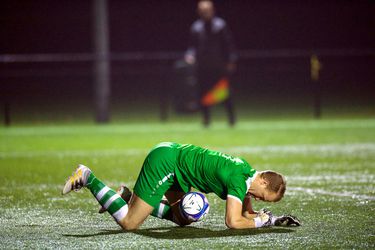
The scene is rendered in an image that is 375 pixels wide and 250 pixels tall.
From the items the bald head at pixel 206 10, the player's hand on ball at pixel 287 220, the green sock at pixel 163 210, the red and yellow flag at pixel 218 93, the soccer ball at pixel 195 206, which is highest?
the bald head at pixel 206 10

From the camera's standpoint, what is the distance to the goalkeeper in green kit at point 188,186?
8.07 m

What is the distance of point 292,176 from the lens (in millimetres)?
12477

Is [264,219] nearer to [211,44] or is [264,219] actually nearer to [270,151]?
[270,151]

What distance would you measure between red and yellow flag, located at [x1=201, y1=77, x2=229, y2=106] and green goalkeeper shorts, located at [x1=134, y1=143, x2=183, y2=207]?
468 inches

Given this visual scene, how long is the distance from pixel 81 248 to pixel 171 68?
17851 mm

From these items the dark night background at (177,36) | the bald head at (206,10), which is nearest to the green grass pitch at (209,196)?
the bald head at (206,10)

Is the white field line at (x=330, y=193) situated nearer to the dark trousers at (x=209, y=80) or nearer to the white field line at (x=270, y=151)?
the white field line at (x=270, y=151)

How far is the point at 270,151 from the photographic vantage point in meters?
15.7

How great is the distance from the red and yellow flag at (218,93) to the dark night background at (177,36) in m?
6.13

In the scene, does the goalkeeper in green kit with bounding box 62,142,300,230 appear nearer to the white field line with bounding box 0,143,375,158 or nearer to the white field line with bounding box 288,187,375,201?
the white field line with bounding box 288,187,375,201

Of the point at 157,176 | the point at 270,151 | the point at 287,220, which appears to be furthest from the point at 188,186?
the point at 270,151

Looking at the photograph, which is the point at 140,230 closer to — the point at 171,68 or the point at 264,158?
the point at 264,158

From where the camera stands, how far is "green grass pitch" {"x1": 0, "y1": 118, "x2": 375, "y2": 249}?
7.88 metres

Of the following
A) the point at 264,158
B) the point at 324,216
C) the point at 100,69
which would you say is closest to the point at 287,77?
the point at 100,69
